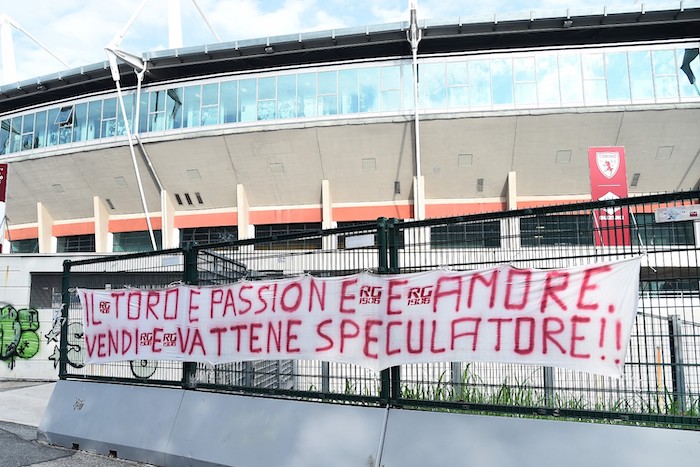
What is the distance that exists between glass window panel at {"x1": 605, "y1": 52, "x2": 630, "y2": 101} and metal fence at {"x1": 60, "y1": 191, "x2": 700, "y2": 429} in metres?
23.1

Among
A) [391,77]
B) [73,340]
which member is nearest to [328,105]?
[391,77]

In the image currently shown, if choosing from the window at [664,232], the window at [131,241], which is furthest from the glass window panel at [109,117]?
the window at [664,232]

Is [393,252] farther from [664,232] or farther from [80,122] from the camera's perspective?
[80,122]

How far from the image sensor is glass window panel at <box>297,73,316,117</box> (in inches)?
1098

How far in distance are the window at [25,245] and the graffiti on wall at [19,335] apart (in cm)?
2160

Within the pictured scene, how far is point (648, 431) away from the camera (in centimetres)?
430

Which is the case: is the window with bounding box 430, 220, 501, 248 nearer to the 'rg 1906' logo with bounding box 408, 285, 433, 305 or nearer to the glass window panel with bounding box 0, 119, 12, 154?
the 'rg 1906' logo with bounding box 408, 285, 433, 305

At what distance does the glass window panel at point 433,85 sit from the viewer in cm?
2691

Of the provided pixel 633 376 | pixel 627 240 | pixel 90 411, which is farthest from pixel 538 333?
pixel 90 411

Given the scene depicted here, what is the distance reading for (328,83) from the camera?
28031mm

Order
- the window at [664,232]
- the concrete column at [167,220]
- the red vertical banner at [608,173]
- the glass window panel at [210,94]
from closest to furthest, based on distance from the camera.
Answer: the window at [664,232] < the red vertical banner at [608,173] < the glass window panel at [210,94] < the concrete column at [167,220]

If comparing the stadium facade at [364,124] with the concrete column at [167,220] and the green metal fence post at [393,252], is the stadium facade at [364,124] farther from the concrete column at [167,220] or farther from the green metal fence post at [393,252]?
the green metal fence post at [393,252]

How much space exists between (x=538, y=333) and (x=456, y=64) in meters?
24.6

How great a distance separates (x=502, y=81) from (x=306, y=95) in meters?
9.63
